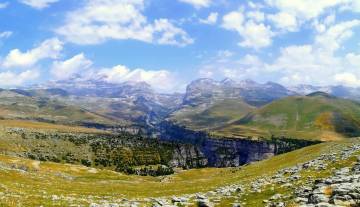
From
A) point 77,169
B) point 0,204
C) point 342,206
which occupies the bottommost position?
point 77,169

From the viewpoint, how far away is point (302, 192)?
39.2 meters

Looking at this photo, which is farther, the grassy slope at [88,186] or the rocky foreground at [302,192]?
the grassy slope at [88,186]

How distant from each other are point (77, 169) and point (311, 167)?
337ft

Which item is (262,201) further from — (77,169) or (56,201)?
(77,169)

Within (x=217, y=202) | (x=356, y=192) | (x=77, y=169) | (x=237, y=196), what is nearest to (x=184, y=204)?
(x=217, y=202)

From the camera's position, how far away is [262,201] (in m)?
41.8

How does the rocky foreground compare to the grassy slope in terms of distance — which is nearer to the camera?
the rocky foreground

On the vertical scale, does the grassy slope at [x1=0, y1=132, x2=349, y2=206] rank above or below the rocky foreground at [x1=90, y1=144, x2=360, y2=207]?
below

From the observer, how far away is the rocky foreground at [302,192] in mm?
29820

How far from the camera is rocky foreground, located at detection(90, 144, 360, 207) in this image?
29.8 m

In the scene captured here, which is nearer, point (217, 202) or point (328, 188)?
point (328, 188)

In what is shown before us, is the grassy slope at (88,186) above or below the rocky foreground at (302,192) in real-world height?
below

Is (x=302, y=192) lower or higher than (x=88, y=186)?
higher

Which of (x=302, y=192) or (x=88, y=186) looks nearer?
(x=302, y=192)
